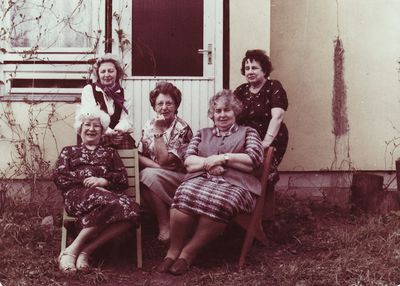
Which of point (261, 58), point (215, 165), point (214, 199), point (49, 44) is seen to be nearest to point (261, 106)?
point (261, 58)

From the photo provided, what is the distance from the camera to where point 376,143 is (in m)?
7.22

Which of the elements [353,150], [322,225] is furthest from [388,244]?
[353,150]

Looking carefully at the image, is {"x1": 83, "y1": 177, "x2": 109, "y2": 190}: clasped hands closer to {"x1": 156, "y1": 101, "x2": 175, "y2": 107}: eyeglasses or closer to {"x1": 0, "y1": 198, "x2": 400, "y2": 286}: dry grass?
{"x1": 0, "y1": 198, "x2": 400, "y2": 286}: dry grass

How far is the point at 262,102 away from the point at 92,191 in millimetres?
1812

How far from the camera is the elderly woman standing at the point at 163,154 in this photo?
5266mm

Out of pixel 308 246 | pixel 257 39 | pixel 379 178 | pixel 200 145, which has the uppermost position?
pixel 257 39

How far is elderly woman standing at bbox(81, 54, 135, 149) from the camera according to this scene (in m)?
5.54

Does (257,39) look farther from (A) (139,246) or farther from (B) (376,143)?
(A) (139,246)

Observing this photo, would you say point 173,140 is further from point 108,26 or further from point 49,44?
point 49,44

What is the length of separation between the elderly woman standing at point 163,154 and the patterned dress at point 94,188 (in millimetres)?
291

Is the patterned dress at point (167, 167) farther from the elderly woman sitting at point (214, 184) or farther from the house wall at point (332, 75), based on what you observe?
the house wall at point (332, 75)

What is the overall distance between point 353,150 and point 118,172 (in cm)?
326

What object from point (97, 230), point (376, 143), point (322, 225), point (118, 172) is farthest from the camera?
point (376, 143)

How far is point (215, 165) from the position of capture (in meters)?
4.90
